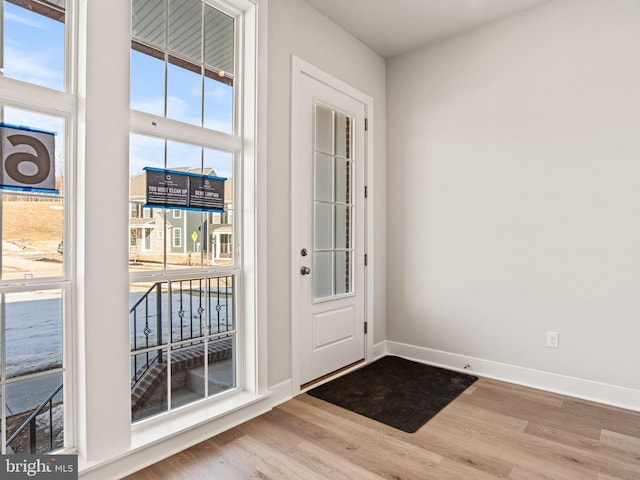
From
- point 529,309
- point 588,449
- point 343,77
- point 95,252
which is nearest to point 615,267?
point 529,309

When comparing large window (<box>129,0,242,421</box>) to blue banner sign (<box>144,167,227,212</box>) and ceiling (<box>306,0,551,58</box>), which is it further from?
ceiling (<box>306,0,551,58</box>)

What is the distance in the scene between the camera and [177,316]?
7.32 feet

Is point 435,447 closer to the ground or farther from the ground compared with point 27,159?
closer to the ground

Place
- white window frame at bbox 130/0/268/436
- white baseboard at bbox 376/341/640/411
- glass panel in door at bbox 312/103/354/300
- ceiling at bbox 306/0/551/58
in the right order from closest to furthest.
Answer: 1. white window frame at bbox 130/0/268/436
2. white baseboard at bbox 376/341/640/411
3. ceiling at bbox 306/0/551/58
4. glass panel in door at bbox 312/103/354/300

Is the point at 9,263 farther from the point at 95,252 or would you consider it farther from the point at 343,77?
the point at 343,77

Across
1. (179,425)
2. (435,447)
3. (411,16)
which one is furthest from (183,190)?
(411,16)

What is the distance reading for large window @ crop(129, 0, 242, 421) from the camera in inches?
81.3

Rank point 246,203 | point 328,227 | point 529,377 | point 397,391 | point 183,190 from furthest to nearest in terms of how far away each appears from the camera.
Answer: point 328,227 → point 529,377 → point 397,391 → point 246,203 → point 183,190

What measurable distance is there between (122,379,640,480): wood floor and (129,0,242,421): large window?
42 centimetres

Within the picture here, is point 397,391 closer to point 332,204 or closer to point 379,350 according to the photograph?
point 379,350

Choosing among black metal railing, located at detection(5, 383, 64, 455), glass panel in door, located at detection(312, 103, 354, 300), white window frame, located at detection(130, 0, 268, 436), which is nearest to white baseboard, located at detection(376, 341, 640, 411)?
glass panel in door, located at detection(312, 103, 354, 300)

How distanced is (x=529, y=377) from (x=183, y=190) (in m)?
2.83

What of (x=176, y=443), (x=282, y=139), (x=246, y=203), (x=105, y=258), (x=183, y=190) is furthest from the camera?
(x=282, y=139)

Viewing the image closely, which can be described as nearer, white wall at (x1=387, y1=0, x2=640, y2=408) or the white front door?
white wall at (x1=387, y1=0, x2=640, y2=408)
